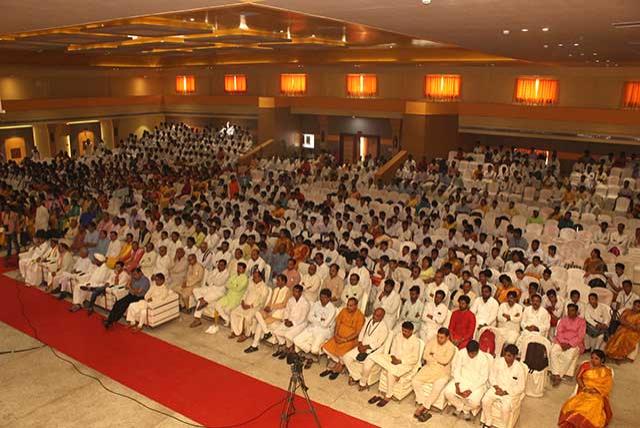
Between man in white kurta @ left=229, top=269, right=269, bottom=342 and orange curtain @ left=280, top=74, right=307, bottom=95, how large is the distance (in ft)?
68.6

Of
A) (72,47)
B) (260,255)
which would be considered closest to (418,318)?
(260,255)

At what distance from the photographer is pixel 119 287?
10352mm

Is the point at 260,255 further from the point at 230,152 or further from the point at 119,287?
the point at 230,152

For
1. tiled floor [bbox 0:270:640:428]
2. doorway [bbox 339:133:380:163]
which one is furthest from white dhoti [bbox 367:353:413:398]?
doorway [bbox 339:133:380:163]

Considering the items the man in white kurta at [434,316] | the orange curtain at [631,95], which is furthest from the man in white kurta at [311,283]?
the orange curtain at [631,95]

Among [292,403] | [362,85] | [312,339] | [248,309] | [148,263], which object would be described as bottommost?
[292,403]

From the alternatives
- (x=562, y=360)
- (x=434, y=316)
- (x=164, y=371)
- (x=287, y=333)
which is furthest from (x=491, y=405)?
(x=164, y=371)

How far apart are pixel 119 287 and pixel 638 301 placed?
9.48 m

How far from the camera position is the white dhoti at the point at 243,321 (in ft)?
30.8

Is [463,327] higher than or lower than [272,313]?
higher

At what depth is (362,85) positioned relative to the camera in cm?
2686

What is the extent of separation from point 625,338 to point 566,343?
47.8 inches

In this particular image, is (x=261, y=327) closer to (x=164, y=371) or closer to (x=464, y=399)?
(x=164, y=371)

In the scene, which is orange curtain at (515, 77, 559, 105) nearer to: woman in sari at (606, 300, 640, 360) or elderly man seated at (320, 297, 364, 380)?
woman in sari at (606, 300, 640, 360)
